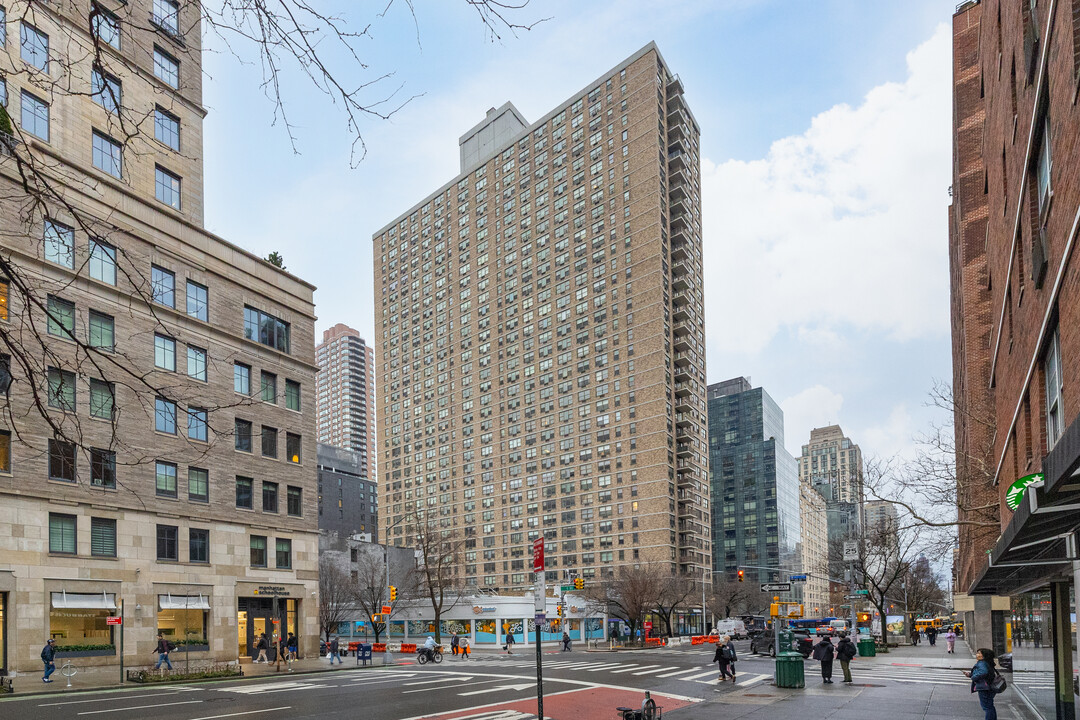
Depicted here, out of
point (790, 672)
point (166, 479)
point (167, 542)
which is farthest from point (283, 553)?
point (790, 672)

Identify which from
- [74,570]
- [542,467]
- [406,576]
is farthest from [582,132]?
[74,570]

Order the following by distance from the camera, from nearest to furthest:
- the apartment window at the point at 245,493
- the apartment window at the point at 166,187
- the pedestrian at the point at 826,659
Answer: the pedestrian at the point at 826,659 → the apartment window at the point at 166,187 → the apartment window at the point at 245,493

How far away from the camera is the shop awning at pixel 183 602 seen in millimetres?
38688

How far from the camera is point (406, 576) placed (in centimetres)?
8475

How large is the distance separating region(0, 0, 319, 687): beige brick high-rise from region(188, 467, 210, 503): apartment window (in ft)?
0.22

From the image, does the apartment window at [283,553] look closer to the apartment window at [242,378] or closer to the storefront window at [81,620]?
the apartment window at [242,378]

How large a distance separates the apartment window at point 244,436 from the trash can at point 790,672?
28501mm

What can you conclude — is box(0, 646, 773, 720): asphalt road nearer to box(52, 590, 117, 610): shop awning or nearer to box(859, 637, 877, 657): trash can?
box(52, 590, 117, 610): shop awning

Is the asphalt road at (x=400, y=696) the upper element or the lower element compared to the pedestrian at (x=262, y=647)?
upper

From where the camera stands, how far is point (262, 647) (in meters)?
41.6

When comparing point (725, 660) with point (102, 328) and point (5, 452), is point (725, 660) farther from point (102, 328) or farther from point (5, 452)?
point (102, 328)

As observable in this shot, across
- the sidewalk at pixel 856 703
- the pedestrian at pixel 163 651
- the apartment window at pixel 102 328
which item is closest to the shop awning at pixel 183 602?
the pedestrian at pixel 163 651

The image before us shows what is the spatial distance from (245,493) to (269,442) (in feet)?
10.8

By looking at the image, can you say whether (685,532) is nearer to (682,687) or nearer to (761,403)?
(761,403)
